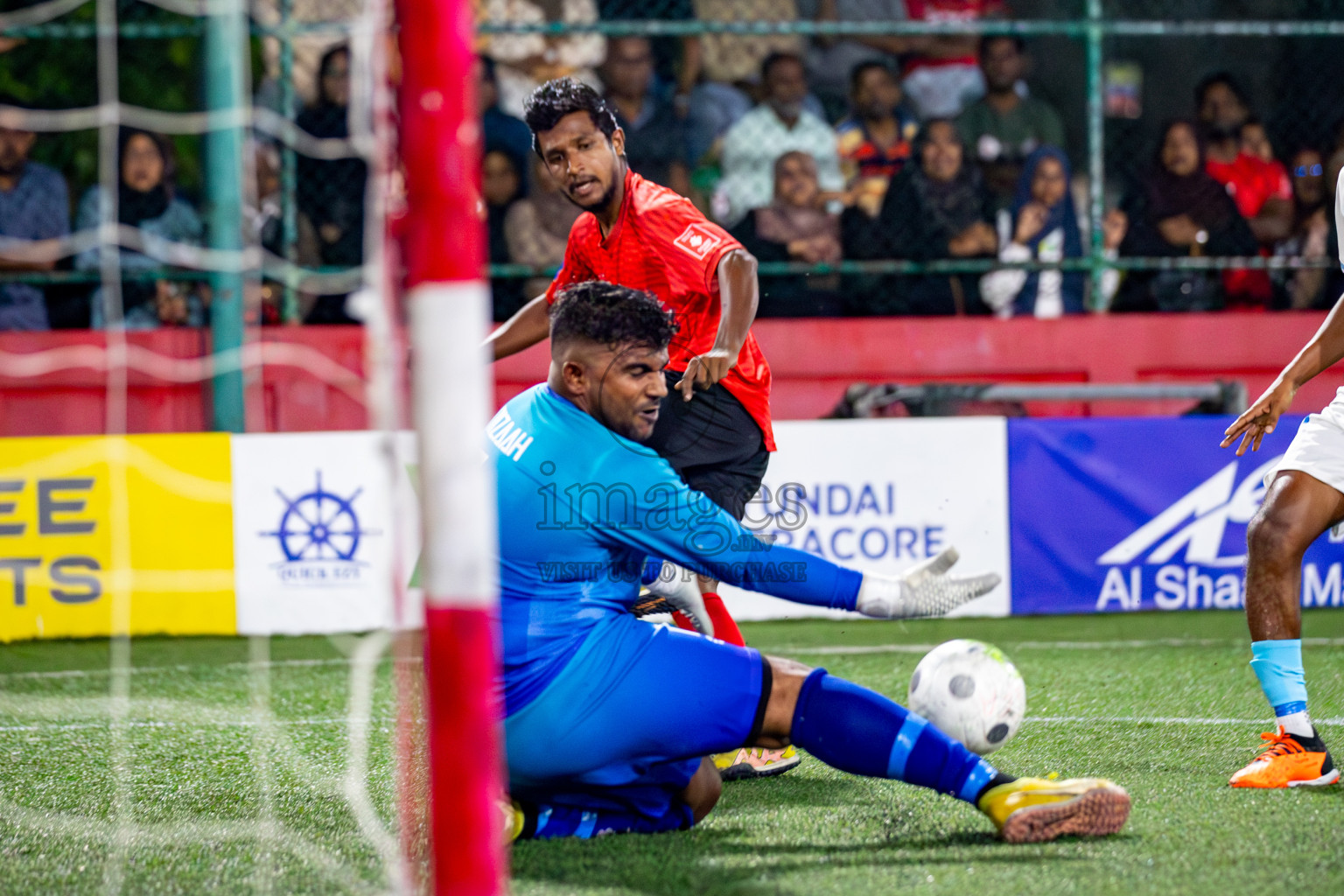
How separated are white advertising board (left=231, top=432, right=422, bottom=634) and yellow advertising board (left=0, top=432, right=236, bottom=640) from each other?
10cm

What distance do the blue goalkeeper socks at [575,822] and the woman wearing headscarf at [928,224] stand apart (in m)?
5.53

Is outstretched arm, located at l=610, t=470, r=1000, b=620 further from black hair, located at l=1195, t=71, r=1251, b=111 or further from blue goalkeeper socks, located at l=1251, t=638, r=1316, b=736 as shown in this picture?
black hair, located at l=1195, t=71, r=1251, b=111

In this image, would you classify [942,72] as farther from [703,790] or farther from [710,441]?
[703,790]

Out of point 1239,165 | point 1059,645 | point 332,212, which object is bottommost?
point 1059,645

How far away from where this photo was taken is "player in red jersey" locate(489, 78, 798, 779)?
4211mm

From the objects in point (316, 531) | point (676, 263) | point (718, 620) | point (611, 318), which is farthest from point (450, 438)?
point (316, 531)

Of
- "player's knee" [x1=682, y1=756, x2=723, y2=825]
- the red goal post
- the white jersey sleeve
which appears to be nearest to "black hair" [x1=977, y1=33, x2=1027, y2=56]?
the white jersey sleeve

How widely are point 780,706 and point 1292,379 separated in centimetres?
201


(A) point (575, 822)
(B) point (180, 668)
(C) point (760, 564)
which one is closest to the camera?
(C) point (760, 564)

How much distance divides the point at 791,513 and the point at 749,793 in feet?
10.4

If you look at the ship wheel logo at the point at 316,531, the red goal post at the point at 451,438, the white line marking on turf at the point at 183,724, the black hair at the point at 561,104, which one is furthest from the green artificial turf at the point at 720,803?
the black hair at the point at 561,104

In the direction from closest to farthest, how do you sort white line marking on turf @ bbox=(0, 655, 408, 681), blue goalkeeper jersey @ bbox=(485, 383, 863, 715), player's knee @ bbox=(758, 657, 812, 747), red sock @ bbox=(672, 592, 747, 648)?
blue goalkeeper jersey @ bbox=(485, 383, 863, 715), player's knee @ bbox=(758, 657, 812, 747), red sock @ bbox=(672, 592, 747, 648), white line marking on turf @ bbox=(0, 655, 408, 681)

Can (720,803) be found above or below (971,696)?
below

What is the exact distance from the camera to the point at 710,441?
436 cm
